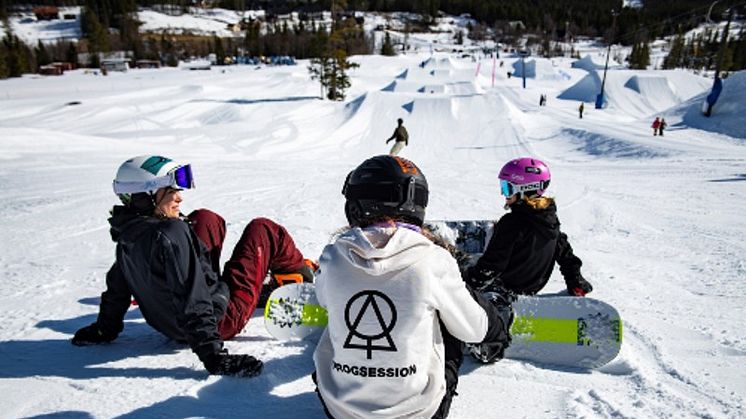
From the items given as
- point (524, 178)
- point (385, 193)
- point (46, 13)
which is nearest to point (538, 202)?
point (524, 178)

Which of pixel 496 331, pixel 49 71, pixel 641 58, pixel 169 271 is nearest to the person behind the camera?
pixel 496 331

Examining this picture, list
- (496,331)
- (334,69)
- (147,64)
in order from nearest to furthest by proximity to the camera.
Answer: (496,331) → (334,69) → (147,64)

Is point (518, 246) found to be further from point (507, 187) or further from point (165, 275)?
point (165, 275)

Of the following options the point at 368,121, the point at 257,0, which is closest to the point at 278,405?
the point at 368,121

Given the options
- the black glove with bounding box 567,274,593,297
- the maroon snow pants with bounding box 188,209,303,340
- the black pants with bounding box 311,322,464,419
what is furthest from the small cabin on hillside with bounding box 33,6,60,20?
the black pants with bounding box 311,322,464,419

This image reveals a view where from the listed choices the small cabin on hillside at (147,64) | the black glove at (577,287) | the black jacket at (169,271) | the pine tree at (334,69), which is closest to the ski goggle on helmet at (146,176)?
the black jacket at (169,271)

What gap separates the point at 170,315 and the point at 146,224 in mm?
616

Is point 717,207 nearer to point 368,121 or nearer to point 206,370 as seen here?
point 206,370

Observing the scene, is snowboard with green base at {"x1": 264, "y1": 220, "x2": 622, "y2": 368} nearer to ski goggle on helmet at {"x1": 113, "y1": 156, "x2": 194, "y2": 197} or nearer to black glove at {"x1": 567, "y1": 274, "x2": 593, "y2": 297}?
black glove at {"x1": 567, "y1": 274, "x2": 593, "y2": 297}

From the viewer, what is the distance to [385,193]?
1825mm

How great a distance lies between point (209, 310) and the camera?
2.55 meters

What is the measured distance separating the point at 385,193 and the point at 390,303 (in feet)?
1.47

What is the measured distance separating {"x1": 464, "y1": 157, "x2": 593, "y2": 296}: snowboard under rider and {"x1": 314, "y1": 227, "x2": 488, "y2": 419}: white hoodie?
1.51m

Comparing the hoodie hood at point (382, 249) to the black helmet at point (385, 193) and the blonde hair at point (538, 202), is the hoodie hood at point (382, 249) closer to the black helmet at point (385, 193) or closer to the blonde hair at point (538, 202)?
the black helmet at point (385, 193)
